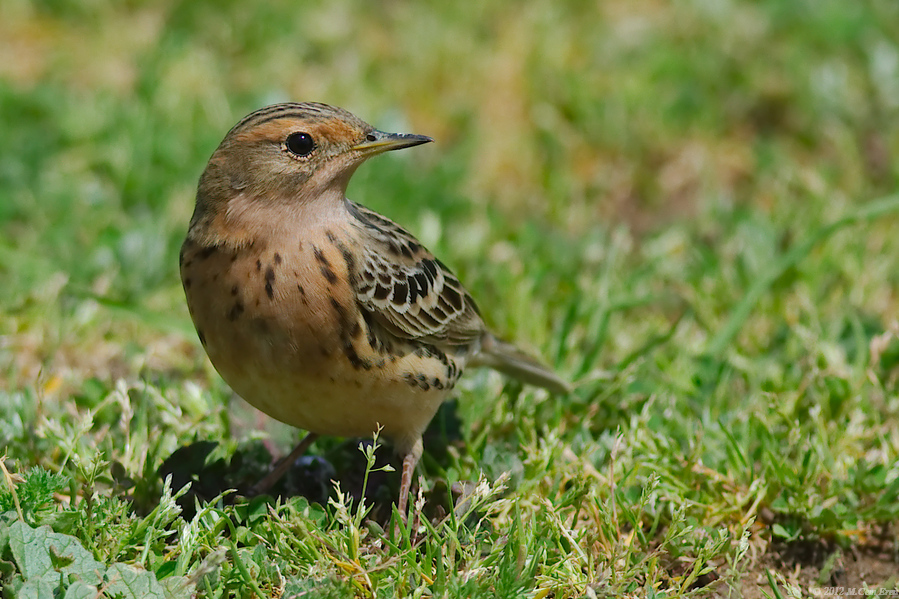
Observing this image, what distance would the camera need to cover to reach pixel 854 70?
28.8 ft

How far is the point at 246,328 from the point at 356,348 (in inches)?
17.8

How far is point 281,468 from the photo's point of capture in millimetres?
4895

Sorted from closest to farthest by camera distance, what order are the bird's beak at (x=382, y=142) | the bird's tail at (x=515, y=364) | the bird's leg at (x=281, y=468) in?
the bird's beak at (x=382, y=142) → the bird's leg at (x=281, y=468) → the bird's tail at (x=515, y=364)

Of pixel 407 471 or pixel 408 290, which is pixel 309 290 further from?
pixel 407 471

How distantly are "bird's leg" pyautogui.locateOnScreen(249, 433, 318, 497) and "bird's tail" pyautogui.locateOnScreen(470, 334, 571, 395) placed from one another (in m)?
0.95

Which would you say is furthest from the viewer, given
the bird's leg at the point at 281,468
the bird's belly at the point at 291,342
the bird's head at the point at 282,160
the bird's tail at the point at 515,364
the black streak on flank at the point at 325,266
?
the bird's tail at the point at 515,364

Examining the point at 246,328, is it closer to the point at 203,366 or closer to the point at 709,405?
the point at 203,366

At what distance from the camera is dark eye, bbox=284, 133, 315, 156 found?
4.49 metres

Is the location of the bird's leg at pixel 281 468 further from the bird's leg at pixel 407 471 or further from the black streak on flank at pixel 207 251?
the black streak on flank at pixel 207 251

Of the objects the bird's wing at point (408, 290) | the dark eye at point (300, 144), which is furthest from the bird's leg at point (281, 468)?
the dark eye at point (300, 144)

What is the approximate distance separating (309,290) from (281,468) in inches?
40.4

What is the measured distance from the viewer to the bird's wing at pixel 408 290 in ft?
14.9

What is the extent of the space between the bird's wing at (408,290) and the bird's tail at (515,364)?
0.12 metres

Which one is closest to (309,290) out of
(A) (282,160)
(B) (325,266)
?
(B) (325,266)
